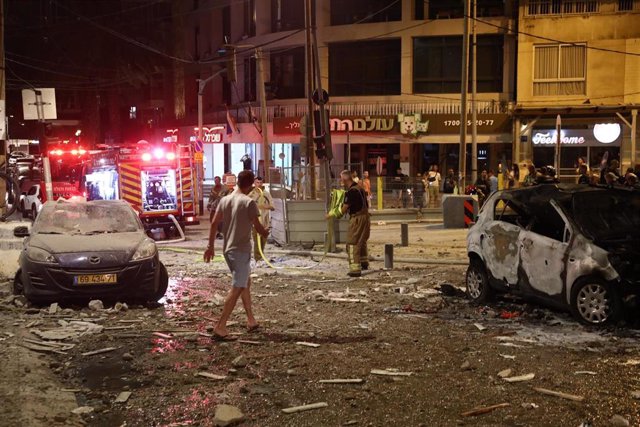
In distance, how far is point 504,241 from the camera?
986cm

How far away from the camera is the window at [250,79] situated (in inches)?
1688

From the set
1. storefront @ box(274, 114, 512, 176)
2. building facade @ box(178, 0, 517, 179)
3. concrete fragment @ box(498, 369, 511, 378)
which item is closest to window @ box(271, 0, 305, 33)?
building facade @ box(178, 0, 517, 179)

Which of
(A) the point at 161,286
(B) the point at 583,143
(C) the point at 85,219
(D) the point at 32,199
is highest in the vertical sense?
(B) the point at 583,143

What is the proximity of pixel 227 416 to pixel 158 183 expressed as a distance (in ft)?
54.8

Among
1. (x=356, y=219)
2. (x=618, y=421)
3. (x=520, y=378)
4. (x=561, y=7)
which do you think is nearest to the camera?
(x=618, y=421)

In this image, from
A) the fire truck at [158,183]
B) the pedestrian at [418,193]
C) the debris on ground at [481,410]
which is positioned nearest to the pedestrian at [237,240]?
the debris on ground at [481,410]

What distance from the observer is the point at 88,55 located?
173 ft

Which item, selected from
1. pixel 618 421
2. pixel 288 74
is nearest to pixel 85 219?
pixel 618 421

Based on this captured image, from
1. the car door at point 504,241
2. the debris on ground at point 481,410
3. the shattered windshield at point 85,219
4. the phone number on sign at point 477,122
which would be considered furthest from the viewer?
the phone number on sign at point 477,122

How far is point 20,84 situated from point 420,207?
38.5 m

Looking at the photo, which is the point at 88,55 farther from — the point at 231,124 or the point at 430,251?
the point at 430,251

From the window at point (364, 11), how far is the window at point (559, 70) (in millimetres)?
7469

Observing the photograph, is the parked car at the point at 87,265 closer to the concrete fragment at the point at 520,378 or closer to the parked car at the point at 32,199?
the concrete fragment at the point at 520,378

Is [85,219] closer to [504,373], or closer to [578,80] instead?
[504,373]
